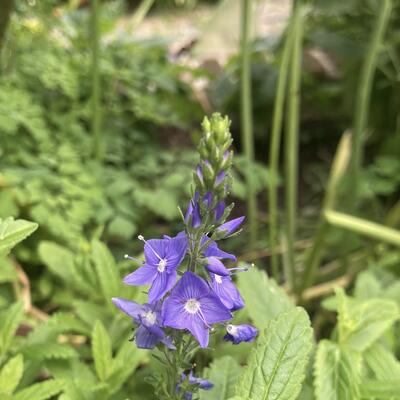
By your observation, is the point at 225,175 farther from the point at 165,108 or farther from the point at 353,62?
the point at 353,62

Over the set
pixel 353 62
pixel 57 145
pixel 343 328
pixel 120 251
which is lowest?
pixel 120 251

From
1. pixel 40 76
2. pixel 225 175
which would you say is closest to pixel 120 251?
pixel 40 76

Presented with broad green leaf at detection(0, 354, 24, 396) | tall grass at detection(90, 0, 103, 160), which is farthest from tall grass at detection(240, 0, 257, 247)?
broad green leaf at detection(0, 354, 24, 396)

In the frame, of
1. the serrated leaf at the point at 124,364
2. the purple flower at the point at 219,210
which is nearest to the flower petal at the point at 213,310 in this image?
the purple flower at the point at 219,210

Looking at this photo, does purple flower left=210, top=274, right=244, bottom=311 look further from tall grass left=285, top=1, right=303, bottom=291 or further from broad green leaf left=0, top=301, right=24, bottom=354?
tall grass left=285, top=1, right=303, bottom=291

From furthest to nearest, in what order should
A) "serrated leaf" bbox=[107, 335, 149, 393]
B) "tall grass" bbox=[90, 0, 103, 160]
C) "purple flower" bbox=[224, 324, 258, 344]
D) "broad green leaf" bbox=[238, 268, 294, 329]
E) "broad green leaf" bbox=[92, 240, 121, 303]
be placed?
"tall grass" bbox=[90, 0, 103, 160]
"broad green leaf" bbox=[92, 240, 121, 303]
"broad green leaf" bbox=[238, 268, 294, 329]
"serrated leaf" bbox=[107, 335, 149, 393]
"purple flower" bbox=[224, 324, 258, 344]

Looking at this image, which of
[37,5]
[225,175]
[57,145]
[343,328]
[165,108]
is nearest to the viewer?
[225,175]

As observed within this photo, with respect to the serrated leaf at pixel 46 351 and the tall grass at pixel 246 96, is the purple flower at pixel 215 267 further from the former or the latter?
the tall grass at pixel 246 96
